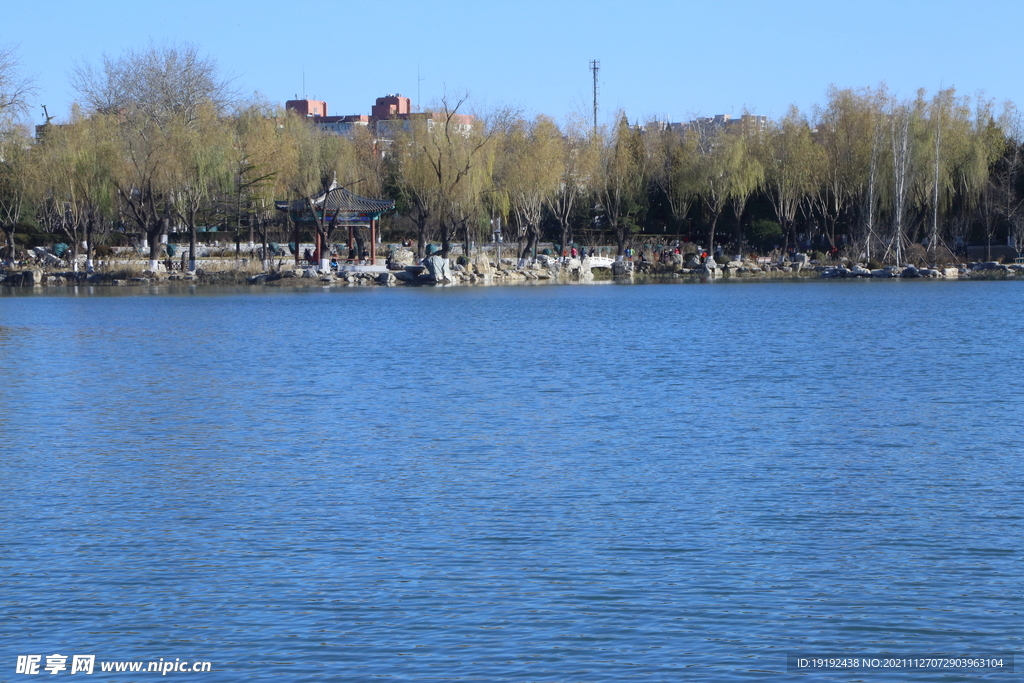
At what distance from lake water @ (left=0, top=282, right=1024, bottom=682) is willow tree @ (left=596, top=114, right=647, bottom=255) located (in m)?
38.8

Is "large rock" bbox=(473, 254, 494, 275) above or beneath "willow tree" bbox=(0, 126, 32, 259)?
beneath

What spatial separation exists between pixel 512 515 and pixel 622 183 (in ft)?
167

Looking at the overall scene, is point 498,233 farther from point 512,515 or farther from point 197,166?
point 512,515

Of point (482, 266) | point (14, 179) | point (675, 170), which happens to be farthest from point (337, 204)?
point (675, 170)

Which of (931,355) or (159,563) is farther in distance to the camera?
(931,355)

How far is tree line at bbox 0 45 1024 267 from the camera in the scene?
49938 millimetres

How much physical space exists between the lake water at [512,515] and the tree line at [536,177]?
3108cm

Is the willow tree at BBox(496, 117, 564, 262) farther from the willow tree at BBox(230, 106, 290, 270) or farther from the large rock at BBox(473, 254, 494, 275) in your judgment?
the willow tree at BBox(230, 106, 290, 270)

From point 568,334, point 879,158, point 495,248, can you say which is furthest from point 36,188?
point 879,158

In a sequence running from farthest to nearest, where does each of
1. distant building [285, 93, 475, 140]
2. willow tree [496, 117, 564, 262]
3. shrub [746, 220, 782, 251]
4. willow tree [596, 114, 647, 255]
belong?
distant building [285, 93, 475, 140]
shrub [746, 220, 782, 251]
willow tree [596, 114, 647, 255]
willow tree [496, 117, 564, 262]

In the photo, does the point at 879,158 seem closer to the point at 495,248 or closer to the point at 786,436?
the point at 495,248

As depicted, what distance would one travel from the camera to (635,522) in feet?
29.0

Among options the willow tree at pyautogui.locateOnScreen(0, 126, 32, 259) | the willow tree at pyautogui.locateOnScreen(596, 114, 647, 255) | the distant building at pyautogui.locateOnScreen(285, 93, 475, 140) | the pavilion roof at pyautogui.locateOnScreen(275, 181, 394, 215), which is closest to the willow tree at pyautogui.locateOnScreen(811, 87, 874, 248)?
the willow tree at pyautogui.locateOnScreen(596, 114, 647, 255)

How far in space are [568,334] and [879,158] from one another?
33.1 m
